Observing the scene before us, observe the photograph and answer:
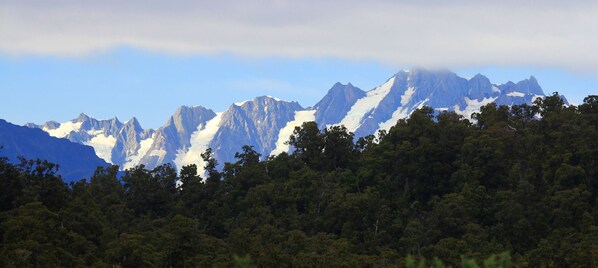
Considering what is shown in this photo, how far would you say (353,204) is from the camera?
241 feet

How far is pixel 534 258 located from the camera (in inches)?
2264

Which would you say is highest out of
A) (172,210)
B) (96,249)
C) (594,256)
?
(172,210)

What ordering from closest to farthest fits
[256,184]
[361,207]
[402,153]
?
[361,207] → [402,153] → [256,184]

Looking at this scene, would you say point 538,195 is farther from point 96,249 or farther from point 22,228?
point 22,228

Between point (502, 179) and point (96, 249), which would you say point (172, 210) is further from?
point (502, 179)

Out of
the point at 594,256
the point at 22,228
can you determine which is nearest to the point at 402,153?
the point at 594,256

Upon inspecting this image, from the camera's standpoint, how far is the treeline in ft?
190

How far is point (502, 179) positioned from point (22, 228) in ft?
129

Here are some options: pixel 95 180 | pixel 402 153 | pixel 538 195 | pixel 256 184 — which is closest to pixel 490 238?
pixel 538 195

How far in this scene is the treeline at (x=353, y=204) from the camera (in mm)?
57844

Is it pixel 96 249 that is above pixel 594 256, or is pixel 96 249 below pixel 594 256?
above

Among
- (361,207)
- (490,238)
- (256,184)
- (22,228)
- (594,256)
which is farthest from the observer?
(256,184)

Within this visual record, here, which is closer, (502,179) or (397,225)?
(397,225)

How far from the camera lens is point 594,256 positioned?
52031 mm
